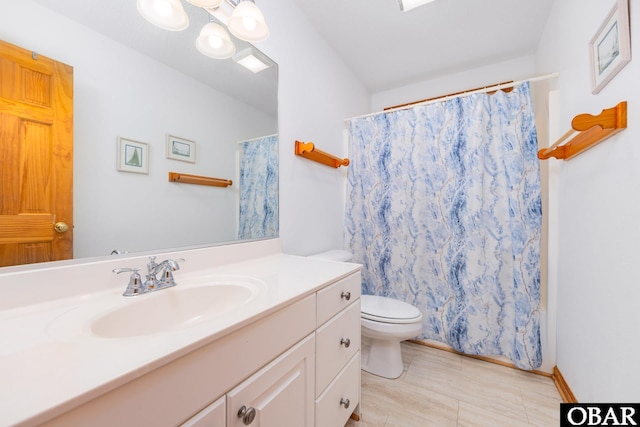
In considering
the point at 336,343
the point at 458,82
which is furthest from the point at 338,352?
the point at 458,82

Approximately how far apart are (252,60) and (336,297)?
1260 mm

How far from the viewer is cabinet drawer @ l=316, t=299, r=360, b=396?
0.93 meters

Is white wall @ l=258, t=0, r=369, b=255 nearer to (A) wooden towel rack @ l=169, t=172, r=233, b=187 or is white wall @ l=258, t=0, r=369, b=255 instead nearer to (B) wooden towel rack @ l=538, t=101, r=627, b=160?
(A) wooden towel rack @ l=169, t=172, r=233, b=187

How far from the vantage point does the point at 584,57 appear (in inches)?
47.1

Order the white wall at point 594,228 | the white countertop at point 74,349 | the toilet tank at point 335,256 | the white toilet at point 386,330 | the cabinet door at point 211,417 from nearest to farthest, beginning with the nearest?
the white countertop at point 74,349 < the cabinet door at point 211,417 < the white wall at point 594,228 < the white toilet at point 386,330 < the toilet tank at point 335,256

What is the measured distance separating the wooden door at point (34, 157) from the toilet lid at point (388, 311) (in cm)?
141

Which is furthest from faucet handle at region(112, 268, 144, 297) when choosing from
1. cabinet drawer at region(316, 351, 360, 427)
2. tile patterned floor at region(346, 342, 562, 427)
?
tile patterned floor at region(346, 342, 562, 427)

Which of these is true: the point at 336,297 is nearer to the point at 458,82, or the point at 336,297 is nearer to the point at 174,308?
the point at 174,308

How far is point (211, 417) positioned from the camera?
552mm

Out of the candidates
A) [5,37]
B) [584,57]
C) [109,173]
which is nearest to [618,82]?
[584,57]

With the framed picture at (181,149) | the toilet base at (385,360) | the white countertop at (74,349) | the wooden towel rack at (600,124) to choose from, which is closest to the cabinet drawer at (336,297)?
the white countertop at (74,349)

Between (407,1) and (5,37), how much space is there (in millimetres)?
1792

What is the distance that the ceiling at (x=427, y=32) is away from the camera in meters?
1.61

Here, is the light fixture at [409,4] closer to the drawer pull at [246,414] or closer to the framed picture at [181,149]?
the framed picture at [181,149]
